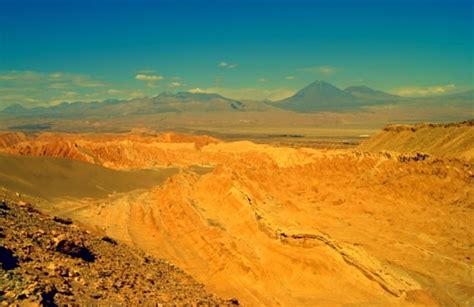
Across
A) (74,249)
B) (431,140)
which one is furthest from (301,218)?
(431,140)

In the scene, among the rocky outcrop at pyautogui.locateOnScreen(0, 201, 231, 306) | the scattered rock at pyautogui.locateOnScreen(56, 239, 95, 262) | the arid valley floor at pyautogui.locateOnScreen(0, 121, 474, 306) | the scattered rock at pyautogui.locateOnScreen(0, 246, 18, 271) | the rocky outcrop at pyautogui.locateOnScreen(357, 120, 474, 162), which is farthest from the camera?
the rocky outcrop at pyautogui.locateOnScreen(357, 120, 474, 162)

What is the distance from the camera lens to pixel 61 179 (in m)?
39.4

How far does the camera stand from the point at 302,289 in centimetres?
1725

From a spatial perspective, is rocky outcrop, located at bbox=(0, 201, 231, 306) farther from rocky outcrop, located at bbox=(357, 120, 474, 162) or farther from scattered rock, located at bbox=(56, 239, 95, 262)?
rocky outcrop, located at bbox=(357, 120, 474, 162)

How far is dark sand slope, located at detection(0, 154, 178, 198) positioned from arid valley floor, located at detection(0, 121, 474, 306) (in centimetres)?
14

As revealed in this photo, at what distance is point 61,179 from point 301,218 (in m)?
20.1

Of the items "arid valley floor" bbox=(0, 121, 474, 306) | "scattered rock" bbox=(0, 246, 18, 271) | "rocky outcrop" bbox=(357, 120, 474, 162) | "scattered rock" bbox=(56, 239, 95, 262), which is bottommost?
"arid valley floor" bbox=(0, 121, 474, 306)

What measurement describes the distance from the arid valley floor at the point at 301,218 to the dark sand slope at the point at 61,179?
14cm

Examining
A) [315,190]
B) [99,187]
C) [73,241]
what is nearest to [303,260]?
[73,241]

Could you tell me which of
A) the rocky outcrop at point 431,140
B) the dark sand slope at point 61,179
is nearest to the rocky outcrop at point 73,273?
the dark sand slope at point 61,179

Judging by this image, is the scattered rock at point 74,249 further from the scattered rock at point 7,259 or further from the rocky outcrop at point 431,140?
the rocky outcrop at point 431,140

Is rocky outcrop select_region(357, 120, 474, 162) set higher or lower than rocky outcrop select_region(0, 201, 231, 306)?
higher

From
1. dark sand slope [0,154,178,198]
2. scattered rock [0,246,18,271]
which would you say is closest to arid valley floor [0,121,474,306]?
dark sand slope [0,154,178,198]

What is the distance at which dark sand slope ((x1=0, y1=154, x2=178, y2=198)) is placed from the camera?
35.5 metres
